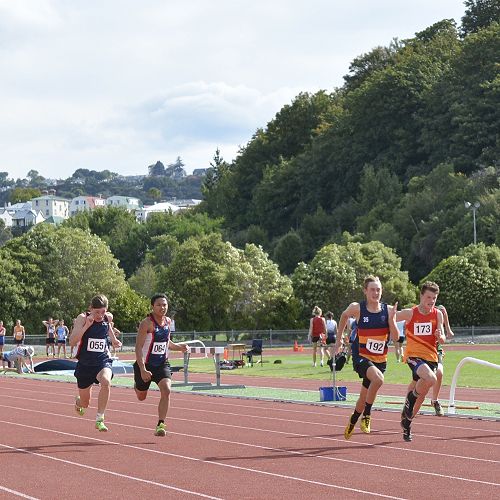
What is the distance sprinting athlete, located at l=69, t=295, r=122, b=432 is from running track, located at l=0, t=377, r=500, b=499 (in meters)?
0.69

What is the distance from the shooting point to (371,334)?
46.5 ft

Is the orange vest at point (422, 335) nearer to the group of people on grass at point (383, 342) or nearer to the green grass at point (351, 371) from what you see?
the group of people on grass at point (383, 342)

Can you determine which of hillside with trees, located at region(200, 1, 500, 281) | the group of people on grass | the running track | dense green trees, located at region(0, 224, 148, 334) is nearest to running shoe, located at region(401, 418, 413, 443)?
the group of people on grass

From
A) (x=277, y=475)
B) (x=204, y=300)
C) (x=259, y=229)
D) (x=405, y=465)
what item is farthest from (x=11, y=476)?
(x=259, y=229)

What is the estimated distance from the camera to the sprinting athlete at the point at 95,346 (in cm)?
1530

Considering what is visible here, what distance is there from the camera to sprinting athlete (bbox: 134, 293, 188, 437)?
580 inches

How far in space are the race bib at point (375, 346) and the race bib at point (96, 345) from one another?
354 centimetres

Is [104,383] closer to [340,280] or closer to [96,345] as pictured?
[96,345]

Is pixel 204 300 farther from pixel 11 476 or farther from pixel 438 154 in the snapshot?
pixel 11 476

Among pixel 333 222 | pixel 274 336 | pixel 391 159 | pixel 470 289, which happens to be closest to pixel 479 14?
pixel 391 159

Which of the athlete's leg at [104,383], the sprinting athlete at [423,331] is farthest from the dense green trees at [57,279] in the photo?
the sprinting athlete at [423,331]

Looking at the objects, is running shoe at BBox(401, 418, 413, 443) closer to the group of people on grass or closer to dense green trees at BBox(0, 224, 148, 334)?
the group of people on grass

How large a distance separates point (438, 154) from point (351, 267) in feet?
107

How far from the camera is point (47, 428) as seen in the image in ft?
57.3
